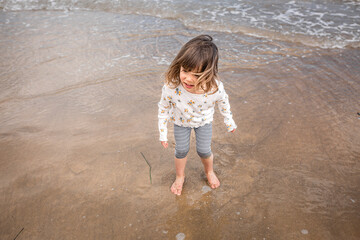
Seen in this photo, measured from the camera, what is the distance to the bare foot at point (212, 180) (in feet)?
7.98

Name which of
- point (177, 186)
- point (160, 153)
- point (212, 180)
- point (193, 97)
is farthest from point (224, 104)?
point (160, 153)

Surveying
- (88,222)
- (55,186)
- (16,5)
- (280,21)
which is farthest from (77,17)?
(88,222)

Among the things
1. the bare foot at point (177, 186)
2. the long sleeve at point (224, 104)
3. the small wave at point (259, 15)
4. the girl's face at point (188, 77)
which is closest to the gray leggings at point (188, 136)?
the long sleeve at point (224, 104)

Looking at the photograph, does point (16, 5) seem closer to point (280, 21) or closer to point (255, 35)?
point (255, 35)

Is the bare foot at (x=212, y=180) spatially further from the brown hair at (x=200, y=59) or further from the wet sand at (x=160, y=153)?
the brown hair at (x=200, y=59)

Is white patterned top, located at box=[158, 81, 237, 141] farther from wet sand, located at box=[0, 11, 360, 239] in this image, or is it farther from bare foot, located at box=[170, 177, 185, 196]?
wet sand, located at box=[0, 11, 360, 239]

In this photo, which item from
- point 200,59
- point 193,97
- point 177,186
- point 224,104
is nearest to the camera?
point 200,59

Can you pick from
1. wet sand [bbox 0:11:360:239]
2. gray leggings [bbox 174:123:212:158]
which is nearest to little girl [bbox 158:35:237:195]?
gray leggings [bbox 174:123:212:158]

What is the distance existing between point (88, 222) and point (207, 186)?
43.6 inches

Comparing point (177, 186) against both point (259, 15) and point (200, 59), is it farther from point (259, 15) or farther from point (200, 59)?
point (259, 15)

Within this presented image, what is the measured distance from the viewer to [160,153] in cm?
285

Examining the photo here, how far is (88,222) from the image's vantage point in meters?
2.11

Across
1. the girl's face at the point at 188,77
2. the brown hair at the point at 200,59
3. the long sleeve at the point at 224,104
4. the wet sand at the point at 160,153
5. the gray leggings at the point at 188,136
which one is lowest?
the wet sand at the point at 160,153

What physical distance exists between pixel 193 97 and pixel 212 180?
94 centimetres
